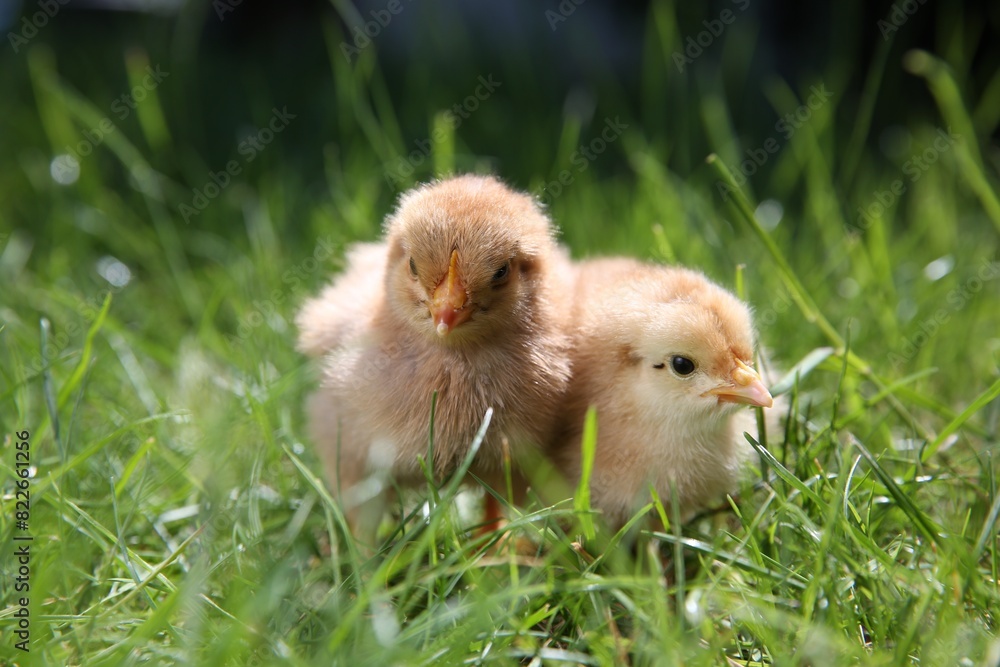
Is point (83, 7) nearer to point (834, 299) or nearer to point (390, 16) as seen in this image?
point (390, 16)

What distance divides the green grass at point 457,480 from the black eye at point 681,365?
0.82 ft

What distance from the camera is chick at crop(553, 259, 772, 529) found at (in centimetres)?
176

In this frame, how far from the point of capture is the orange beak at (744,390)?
1691 mm

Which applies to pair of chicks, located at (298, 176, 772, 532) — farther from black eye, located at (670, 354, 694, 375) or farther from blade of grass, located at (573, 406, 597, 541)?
blade of grass, located at (573, 406, 597, 541)

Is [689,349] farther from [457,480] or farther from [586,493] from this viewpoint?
[457,480]

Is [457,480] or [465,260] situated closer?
[457,480]

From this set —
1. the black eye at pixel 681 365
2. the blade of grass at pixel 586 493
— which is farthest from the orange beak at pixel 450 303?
the black eye at pixel 681 365

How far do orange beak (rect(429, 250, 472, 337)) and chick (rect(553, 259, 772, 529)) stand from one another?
355 millimetres

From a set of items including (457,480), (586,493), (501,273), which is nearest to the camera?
(457,480)

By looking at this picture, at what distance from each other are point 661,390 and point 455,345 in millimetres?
443

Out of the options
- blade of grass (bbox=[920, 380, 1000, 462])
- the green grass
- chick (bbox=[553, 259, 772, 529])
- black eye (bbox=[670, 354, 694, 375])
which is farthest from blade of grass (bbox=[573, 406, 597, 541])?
blade of grass (bbox=[920, 380, 1000, 462])

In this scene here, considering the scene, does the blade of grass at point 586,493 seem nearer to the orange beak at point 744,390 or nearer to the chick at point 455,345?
the chick at point 455,345

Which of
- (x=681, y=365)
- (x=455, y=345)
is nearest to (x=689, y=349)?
(x=681, y=365)

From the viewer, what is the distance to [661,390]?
71.5 inches
